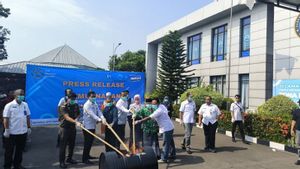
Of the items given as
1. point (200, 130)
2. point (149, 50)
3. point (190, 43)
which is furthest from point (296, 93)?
point (149, 50)

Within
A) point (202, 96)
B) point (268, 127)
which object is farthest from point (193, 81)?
point (268, 127)

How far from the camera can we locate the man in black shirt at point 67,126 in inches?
291

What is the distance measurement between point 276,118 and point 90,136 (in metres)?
6.70

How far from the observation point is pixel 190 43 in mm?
30062

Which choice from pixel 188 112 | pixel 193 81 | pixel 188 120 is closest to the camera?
pixel 188 120

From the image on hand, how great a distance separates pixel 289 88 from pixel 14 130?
1388 centimetres

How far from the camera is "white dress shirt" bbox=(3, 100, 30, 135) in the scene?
23.2 feet

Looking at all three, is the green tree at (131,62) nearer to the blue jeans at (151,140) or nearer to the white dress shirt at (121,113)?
the white dress shirt at (121,113)

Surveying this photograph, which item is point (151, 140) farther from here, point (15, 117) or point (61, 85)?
point (61, 85)

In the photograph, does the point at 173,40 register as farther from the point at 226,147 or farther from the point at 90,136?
the point at 90,136

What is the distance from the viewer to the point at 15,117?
281 inches

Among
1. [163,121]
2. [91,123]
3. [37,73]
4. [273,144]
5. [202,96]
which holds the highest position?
[37,73]

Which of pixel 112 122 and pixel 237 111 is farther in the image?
pixel 237 111

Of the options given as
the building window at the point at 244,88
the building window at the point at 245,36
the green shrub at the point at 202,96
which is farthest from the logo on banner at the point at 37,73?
the building window at the point at 245,36
